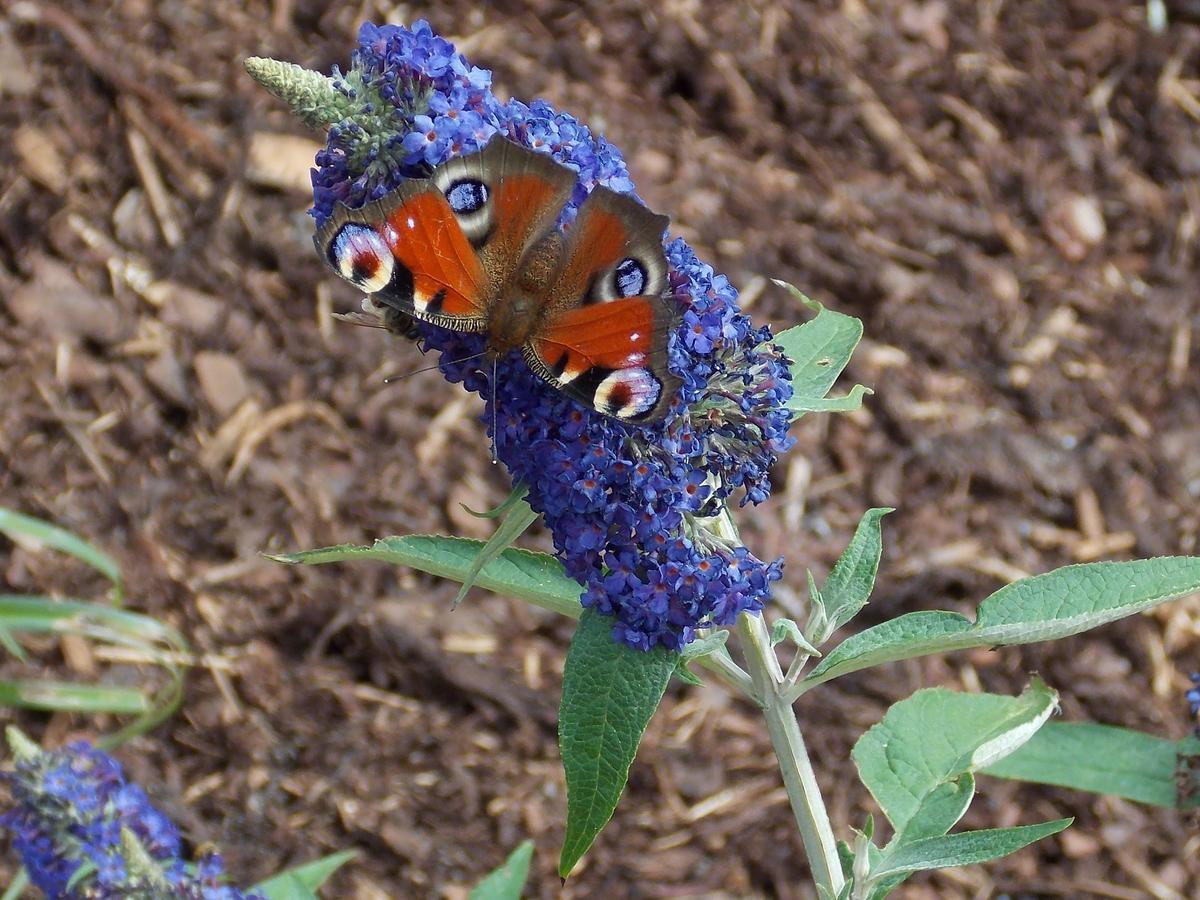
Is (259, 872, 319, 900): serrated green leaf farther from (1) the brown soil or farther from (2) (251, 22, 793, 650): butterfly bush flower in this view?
(2) (251, 22, 793, 650): butterfly bush flower

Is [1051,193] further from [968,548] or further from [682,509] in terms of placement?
[682,509]

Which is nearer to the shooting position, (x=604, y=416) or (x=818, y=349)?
(x=604, y=416)

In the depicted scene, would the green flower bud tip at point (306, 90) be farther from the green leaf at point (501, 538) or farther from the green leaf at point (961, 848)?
the green leaf at point (961, 848)

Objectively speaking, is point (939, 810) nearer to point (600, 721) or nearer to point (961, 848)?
point (961, 848)

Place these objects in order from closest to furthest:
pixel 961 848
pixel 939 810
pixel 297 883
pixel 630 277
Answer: pixel 630 277
pixel 961 848
pixel 939 810
pixel 297 883

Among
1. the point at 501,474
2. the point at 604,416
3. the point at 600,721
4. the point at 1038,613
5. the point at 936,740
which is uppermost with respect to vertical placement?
the point at 604,416

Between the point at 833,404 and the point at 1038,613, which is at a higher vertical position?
the point at 833,404

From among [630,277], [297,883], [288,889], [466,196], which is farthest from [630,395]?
[288,889]

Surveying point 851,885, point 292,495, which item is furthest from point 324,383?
point 851,885
